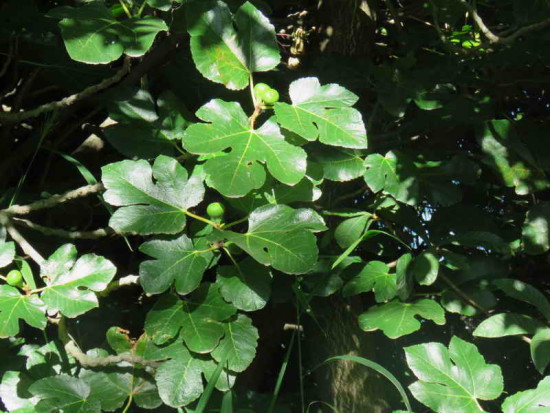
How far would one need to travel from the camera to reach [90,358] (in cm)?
149

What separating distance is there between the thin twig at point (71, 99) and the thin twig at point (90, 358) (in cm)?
48

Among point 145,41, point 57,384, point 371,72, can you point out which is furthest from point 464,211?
point 57,384

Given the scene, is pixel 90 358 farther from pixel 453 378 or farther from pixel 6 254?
pixel 453 378

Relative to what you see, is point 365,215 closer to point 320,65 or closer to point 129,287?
point 320,65

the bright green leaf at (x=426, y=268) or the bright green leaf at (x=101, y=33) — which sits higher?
the bright green leaf at (x=101, y=33)

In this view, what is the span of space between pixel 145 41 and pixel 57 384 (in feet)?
2.33

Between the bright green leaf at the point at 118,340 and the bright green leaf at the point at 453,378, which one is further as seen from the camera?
the bright green leaf at the point at 118,340

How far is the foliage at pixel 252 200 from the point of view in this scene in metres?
1.32

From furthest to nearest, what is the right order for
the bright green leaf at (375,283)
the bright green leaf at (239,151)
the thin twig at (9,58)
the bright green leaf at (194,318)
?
the thin twig at (9,58) < the bright green leaf at (375,283) < the bright green leaf at (194,318) < the bright green leaf at (239,151)

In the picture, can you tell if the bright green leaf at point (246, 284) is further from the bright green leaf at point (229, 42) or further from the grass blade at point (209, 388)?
the bright green leaf at point (229, 42)

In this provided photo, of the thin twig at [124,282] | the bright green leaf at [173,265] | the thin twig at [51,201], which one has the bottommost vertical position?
the thin twig at [124,282]

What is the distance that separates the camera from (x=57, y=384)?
54.6 inches

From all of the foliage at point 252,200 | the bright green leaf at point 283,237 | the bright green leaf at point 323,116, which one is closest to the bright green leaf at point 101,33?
the foliage at point 252,200

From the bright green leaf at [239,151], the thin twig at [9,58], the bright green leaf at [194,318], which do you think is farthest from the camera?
the thin twig at [9,58]
